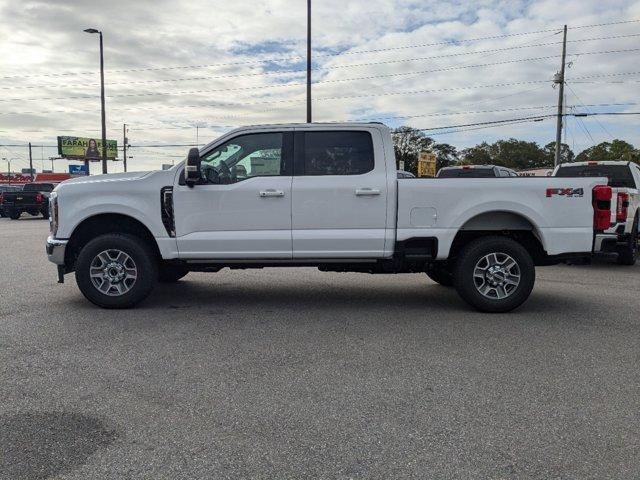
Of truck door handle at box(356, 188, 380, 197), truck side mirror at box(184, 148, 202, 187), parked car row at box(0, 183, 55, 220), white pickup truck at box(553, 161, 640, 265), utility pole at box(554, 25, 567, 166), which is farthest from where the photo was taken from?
utility pole at box(554, 25, 567, 166)

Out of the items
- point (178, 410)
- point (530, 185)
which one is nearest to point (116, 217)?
point (178, 410)

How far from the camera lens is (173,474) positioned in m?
2.81

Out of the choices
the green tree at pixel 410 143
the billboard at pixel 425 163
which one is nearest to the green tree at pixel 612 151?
the green tree at pixel 410 143

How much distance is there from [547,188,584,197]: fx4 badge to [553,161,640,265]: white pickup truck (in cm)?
219

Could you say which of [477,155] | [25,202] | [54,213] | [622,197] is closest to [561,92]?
[622,197]

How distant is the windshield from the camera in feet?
34.9

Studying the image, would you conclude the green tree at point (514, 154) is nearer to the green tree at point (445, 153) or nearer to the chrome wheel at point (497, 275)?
the green tree at point (445, 153)

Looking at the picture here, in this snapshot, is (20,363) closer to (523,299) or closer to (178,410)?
(178,410)

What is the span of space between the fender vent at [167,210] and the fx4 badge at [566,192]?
167 inches

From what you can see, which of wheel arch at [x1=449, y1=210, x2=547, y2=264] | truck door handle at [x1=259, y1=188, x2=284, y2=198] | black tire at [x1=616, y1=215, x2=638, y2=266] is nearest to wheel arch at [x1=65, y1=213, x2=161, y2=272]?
truck door handle at [x1=259, y1=188, x2=284, y2=198]

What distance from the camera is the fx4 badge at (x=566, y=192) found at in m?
6.15

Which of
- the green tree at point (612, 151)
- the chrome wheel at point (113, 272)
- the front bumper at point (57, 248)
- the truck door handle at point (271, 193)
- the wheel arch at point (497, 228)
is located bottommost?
the chrome wheel at point (113, 272)

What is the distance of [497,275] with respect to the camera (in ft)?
20.6

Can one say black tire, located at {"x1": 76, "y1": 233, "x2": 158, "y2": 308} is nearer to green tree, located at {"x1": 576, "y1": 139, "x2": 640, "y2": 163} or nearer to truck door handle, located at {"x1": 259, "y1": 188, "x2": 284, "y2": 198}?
truck door handle, located at {"x1": 259, "y1": 188, "x2": 284, "y2": 198}
